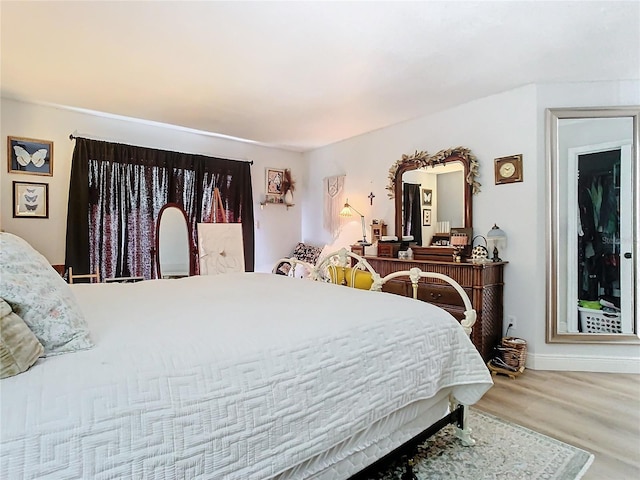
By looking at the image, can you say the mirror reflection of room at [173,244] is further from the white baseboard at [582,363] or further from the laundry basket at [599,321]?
the laundry basket at [599,321]

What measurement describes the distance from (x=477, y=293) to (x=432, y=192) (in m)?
1.25

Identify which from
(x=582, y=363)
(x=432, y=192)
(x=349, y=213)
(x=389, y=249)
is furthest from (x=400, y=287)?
(x=582, y=363)

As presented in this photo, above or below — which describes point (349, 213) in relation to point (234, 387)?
above

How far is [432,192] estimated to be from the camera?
391 cm

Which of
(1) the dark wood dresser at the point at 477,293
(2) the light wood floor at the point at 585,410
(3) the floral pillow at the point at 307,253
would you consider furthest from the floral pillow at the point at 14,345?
(3) the floral pillow at the point at 307,253

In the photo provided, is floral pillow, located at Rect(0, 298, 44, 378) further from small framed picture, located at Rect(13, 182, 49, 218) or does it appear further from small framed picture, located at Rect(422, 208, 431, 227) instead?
small framed picture, located at Rect(422, 208, 431, 227)

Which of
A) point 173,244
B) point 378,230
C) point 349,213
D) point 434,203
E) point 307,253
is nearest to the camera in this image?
point 434,203

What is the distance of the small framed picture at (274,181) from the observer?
536 centimetres

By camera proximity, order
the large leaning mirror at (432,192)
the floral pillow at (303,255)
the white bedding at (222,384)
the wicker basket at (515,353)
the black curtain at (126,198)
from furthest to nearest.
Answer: the floral pillow at (303,255), the black curtain at (126,198), the large leaning mirror at (432,192), the wicker basket at (515,353), the white bedding at (222,384)

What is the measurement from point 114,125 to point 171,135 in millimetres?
624

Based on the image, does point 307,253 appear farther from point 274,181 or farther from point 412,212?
point 412,212

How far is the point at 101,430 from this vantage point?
787 mm

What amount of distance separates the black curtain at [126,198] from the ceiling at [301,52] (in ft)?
1.85

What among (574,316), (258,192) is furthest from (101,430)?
(258,192)
